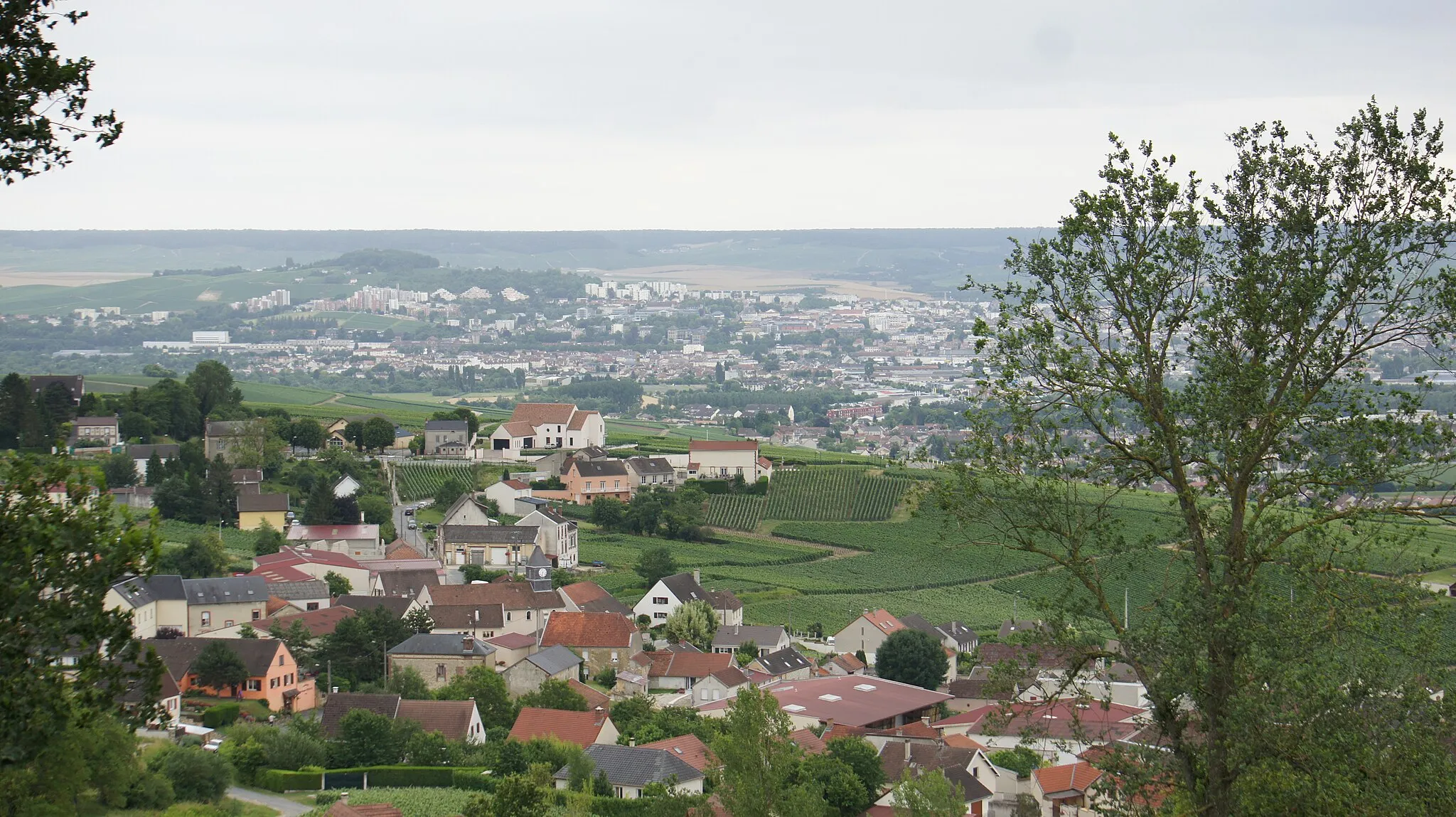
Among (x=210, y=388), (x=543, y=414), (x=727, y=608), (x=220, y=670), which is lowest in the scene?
(x=727, y=608)

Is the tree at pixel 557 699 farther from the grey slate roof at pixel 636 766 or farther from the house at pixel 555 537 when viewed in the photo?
the house at pixel 555 537

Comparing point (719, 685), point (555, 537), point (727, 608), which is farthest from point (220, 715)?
point (555, 537)

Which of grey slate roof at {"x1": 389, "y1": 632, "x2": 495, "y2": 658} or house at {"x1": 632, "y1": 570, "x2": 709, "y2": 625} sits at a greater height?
grey slate roof at {"x1": 389, "y1": 632, "x2": 495, "y2": 658}

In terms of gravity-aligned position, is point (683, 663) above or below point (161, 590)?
below

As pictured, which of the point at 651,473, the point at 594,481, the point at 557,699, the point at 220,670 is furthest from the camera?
the point at 651,473

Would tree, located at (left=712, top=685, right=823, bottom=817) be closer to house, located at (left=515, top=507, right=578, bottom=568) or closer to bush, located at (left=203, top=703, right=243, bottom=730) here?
bush, located at (left=203, top=703, right=243, bottom=730)

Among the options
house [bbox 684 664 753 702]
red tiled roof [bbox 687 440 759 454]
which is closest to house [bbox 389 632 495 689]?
house [bbox 684 664 753 702]

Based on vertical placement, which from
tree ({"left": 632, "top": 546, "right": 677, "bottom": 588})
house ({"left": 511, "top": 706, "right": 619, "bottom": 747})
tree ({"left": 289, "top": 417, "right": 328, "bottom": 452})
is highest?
tree ({"left": 289, "top": 417, "right": 328, "bottom": 452})

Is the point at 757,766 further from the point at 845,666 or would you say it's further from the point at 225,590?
the point at 225,590
